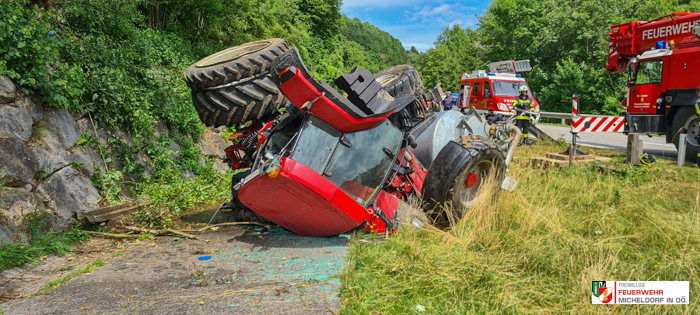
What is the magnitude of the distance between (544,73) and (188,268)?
88.1 feet

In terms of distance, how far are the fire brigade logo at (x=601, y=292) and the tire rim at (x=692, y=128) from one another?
8033 millimetres

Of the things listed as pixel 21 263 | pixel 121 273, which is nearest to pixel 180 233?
pixel 121 273

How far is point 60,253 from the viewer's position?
4168mm

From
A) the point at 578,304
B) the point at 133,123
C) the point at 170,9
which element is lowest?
the point at 578,304

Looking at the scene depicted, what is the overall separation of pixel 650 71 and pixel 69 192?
11.7 m

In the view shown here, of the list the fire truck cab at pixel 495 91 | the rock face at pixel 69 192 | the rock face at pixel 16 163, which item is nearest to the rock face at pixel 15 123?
the rock face at pixel 16 163

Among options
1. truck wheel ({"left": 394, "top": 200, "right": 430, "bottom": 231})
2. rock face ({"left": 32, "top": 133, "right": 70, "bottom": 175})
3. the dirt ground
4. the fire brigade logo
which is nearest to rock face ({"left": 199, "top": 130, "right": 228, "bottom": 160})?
rock face ({"left": 32, "top": 133, "right": 70, "bottom": 175})

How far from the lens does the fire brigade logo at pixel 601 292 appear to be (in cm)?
294

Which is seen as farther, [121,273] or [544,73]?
[544,73]

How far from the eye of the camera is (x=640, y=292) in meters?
3.06

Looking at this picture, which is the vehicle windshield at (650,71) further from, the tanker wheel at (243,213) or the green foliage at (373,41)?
the green foliage at (373,41)

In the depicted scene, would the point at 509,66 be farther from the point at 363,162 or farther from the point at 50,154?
the point at 50,154

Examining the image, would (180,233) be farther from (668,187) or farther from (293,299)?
(668,187)

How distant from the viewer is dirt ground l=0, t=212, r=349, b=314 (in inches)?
115
